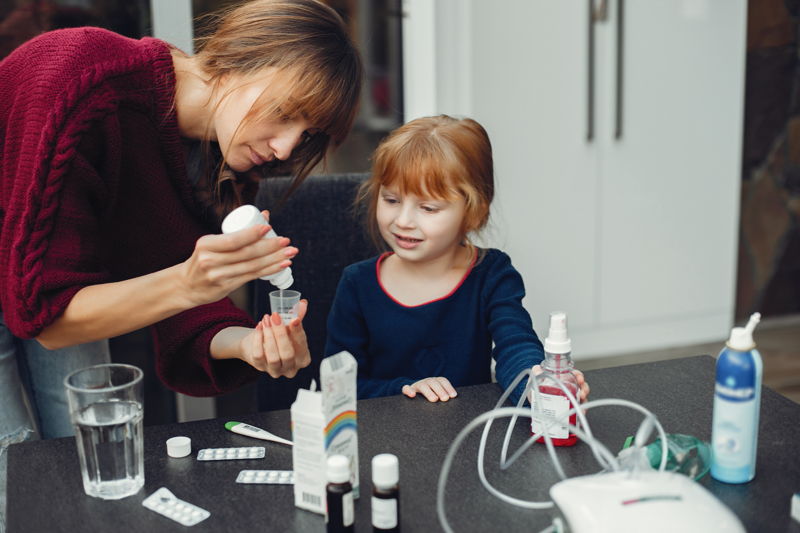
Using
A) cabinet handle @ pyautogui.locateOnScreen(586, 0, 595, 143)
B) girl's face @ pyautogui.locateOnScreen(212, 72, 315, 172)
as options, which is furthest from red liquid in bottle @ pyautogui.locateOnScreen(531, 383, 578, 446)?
cabinet handle @ pyautogui.locateOnScreen(586, 0, 595, 143)

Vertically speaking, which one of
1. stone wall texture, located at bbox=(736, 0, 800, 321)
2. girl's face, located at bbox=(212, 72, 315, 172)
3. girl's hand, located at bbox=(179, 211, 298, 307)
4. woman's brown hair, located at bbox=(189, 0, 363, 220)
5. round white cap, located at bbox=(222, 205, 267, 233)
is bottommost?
stone wall texture, located at bbox=(736, 0, 800, 321)

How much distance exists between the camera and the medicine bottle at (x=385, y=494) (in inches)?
32.2

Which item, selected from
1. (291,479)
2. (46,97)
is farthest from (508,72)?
(291,479)

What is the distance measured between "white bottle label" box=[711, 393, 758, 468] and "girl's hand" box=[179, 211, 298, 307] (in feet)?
1.73

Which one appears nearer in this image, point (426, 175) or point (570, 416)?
point (570, 416)

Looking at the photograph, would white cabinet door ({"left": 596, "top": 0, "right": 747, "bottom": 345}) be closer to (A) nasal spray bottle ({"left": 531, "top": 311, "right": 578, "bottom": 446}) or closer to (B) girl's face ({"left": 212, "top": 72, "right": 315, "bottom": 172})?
(B) girl's face ({"left": 212, "top": 72, "right": 315, "bottom": 172})

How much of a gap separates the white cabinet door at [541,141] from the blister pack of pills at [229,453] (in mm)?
1945

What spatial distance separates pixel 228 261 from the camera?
1.05 metres

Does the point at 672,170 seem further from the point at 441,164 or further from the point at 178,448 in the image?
the point at 178,448

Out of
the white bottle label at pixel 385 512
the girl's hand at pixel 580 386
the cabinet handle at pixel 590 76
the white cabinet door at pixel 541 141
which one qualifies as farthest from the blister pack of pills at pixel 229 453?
the cabinet handle at pixel 590 76


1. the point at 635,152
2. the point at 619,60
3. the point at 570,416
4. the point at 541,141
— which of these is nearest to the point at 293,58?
the point at 570,416

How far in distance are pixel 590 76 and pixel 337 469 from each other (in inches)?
98.1

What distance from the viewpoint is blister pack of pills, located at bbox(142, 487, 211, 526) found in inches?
35.2

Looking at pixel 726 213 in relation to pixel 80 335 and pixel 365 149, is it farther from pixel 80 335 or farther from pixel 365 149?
pixel 80 335
